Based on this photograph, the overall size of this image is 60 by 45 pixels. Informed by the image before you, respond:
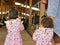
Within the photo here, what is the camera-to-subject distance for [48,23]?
204 cm

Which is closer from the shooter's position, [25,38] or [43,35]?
[43,35]

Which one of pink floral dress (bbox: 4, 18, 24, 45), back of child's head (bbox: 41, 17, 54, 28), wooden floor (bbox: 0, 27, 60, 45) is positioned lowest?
wooden floor (bbox: 0, 27, 60, 45)

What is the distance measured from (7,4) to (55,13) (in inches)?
141

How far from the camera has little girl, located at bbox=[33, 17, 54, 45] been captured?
6.70ft

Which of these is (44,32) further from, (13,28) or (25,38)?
(25,38)

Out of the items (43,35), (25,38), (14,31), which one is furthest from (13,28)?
(25,38)

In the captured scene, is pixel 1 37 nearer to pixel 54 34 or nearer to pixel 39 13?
pixel 39 13

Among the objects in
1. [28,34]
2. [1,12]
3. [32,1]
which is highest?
[32,1]

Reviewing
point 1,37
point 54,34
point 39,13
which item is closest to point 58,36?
point 54,34

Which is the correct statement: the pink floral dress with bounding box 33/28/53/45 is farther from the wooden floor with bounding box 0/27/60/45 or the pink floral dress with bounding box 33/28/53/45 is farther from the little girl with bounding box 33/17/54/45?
the wooden floor with bounding box 0/27/60/45

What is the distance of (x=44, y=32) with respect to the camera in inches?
80.8

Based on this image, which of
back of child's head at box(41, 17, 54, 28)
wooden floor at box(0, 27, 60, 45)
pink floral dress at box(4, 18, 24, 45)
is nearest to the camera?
back of child's head at box(41, 17, 54, 28)

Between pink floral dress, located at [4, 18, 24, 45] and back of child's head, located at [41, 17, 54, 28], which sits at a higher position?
back of child's head, located at [41, 17, 54, 28]

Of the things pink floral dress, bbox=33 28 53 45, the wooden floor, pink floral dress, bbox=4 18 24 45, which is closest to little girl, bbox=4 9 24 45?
pink floral dress, bbox=4 18 24 45
